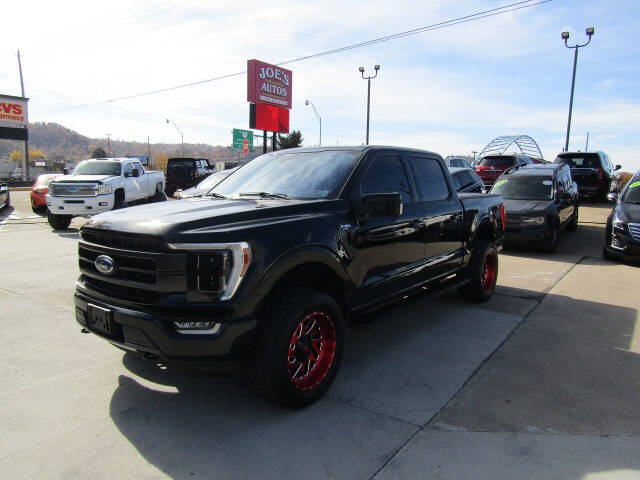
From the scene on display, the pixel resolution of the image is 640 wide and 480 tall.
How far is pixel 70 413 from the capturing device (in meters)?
3.09

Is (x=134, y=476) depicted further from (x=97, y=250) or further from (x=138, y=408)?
(x=97, y=250)

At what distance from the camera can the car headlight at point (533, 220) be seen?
30.8 feet

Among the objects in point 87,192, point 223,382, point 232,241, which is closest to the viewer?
point 232,241

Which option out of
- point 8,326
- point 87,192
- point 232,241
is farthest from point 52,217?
point 232,241

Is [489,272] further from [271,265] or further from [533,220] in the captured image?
[533,220]

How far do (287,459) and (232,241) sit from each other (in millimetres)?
1296

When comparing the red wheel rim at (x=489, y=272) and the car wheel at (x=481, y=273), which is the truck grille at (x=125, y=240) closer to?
the car wheel at (x=481, y=273)

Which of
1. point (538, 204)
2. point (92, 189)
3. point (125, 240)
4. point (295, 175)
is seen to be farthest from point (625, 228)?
point (92, 189)

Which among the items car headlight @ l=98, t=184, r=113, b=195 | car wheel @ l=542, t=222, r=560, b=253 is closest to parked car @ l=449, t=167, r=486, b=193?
car wheel @ l=542, t=222, r=560, b=253

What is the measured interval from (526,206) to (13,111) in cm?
4489

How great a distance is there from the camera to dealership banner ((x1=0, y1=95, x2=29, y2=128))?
3956 centimetres

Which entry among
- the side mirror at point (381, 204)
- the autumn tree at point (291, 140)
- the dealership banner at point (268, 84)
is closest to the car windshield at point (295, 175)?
the side mirror at point (381, 204)

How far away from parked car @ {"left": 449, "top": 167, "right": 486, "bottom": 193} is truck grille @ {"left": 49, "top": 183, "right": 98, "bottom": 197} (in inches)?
371

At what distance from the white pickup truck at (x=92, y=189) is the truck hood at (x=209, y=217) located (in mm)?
8559
